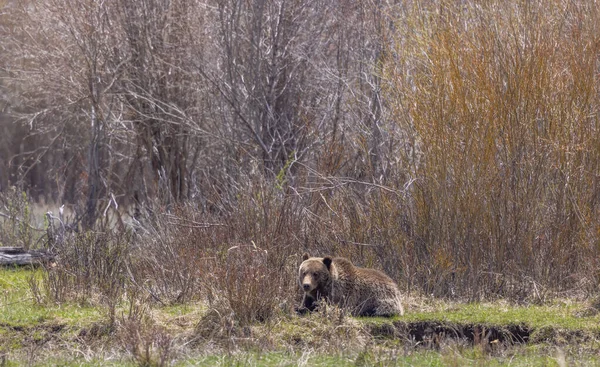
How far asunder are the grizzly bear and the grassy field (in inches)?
8.6

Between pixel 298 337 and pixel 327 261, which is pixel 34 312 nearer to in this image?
pixel 298 337

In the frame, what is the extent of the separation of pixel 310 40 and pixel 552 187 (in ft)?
25.6

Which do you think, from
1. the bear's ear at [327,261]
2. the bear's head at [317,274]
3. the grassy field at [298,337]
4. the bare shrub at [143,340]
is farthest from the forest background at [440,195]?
the bare shrub at [143,340]

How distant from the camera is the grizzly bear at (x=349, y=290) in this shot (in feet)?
34.2

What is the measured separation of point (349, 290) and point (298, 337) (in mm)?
1114

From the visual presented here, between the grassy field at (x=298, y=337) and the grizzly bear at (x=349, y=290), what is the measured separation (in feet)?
0.71

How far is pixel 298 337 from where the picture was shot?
9.73 m

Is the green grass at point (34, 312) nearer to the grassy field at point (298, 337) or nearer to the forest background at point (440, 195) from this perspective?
the grassy field at point (298, 337)

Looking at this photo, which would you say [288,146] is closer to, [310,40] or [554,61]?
[310,40]

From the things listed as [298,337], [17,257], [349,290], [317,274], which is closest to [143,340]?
[298,337]

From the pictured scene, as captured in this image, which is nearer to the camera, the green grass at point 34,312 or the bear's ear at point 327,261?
the green grass at point 34,312

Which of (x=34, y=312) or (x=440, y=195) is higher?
(x=440, y=195)

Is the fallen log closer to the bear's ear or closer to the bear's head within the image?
the bear's head

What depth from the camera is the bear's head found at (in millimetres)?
10359
